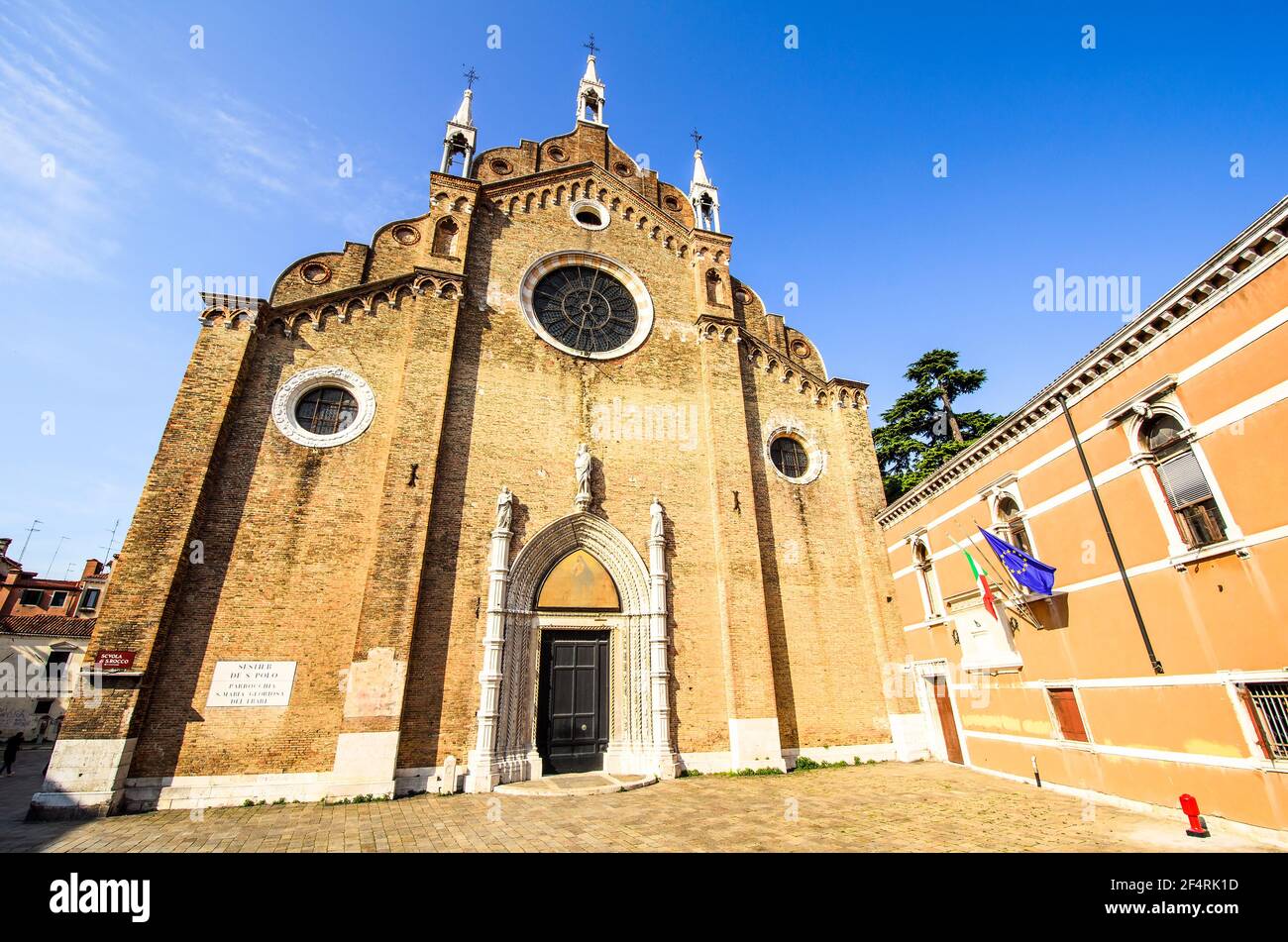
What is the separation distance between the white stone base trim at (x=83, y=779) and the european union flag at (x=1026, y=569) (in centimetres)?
1813

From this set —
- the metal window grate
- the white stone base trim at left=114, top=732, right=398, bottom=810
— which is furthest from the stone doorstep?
the metal window grate

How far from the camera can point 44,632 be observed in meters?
30.2

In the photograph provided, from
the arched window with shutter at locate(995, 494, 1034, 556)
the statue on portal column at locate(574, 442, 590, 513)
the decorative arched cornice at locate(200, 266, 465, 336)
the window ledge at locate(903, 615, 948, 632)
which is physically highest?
the decorative arched cornice at locate(200, 266, 465, 336)

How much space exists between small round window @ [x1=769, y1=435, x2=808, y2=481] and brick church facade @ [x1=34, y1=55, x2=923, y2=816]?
12 centimetres

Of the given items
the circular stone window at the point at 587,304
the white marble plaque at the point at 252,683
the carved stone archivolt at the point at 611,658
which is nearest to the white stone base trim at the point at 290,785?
the white marble plaque at the point at 252,683

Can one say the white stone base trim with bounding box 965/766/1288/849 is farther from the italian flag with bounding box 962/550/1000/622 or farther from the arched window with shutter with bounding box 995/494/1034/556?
the arched window with shutter with bounding box 995/494/1034/556

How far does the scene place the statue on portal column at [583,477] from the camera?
14.8 m

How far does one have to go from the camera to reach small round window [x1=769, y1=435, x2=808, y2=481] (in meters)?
18.1

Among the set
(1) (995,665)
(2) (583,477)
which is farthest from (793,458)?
(1) (995,665)

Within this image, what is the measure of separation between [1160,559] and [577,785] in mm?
11791

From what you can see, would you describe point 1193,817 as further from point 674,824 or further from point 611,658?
point 611,658

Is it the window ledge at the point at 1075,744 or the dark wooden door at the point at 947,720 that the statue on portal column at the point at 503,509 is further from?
the window ledge at the point at 1075,744

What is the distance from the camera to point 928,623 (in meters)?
15.5
